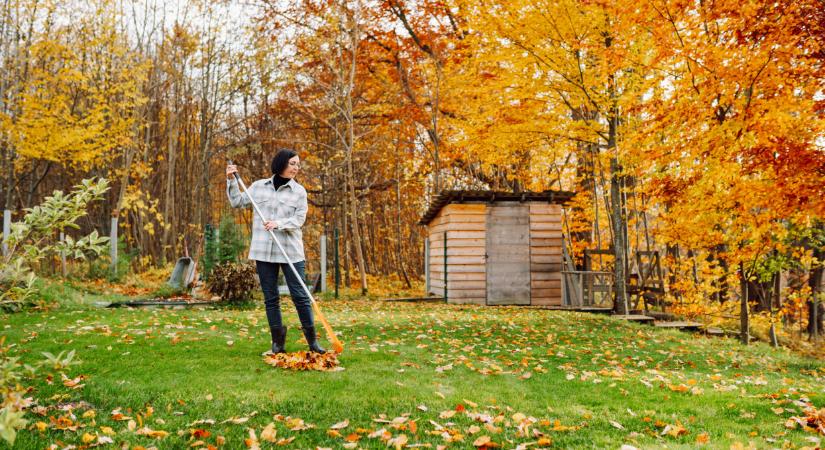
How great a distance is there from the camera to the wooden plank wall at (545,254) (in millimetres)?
14266

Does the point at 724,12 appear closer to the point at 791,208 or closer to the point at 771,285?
the point at 791,208

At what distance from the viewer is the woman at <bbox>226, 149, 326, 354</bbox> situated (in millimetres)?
4926

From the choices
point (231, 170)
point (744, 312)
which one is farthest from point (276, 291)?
point (744, 312)

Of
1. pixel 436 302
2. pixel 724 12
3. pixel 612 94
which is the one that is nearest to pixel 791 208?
pixel 724 12

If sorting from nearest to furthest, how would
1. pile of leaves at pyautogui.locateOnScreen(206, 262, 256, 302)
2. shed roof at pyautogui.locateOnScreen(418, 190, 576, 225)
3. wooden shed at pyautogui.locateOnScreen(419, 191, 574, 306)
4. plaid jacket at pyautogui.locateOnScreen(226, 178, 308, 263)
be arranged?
plaid jacket at pyautogui.locateOnScreen(226, 178, 308, 263) < pile of leaves at pyautogui.locateOnScreen(206, 262, 256, 302) < shed roof at pyautogui.locateOnScreen(418, 190, 576, 225) < wooden shed at pyautogui.locateOnScreen(419, 191, 574, 306)

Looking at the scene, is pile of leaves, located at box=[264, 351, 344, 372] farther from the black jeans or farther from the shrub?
the shrub

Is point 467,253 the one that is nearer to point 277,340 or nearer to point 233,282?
point 233,282

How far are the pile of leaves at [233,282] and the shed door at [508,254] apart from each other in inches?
252

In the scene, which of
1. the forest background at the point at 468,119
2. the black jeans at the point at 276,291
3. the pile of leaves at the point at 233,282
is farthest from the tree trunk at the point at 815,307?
the black jeans at the point at 276,291

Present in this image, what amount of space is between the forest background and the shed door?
154 centimetres

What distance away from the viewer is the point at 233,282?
9953 mm

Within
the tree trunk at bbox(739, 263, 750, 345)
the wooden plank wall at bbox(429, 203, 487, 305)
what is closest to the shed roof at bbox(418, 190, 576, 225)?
the wooden plank wall at bbox(429, 203, 487, 305)

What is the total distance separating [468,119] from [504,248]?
3431 mm

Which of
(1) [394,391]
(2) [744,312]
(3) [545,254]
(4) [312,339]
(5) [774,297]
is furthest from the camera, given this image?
(3) [545,254]
